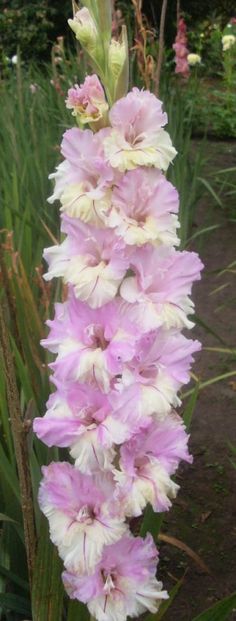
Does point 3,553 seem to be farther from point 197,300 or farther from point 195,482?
→ point 197,300

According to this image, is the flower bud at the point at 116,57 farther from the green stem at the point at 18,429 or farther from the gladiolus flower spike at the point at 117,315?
the green stem at the point at 18,429

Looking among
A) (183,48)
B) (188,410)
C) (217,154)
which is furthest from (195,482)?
(217,154)

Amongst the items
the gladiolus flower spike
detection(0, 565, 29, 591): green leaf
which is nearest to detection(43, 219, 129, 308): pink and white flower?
the gladiolus flower spike

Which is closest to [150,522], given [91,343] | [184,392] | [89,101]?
[91,343]

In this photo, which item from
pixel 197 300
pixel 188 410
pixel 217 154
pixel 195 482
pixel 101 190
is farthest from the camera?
pixel 217 154

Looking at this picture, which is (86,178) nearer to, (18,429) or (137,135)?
(137,135)

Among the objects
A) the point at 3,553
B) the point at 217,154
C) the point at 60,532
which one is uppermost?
the point at 60,532
